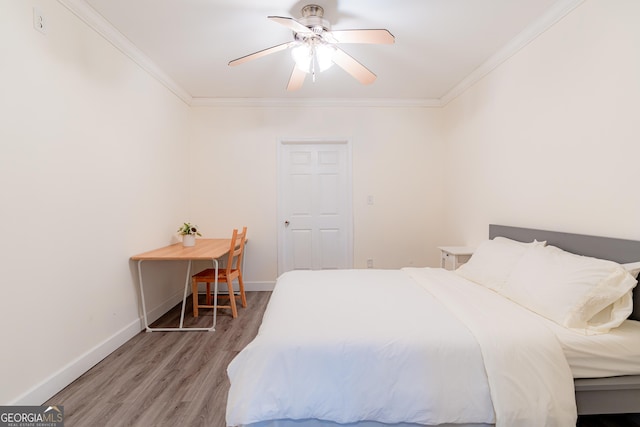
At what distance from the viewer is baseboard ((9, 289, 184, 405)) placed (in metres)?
1.70

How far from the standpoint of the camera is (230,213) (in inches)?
158

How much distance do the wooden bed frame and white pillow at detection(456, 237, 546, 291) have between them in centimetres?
18

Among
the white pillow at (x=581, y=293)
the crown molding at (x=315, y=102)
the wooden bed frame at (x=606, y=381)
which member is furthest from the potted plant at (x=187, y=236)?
the wooden bed frame at (x=606, y=381)

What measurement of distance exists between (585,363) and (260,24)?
2906 millimetres

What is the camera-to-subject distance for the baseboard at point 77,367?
170 centimetres

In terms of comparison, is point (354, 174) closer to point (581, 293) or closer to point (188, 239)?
point (188, 239)

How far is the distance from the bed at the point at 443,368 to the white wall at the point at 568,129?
1.37 feet

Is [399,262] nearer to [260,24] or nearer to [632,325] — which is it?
[632,325]

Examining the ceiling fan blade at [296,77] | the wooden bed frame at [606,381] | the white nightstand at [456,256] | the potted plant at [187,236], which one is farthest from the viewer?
the potted plant at [187,236]

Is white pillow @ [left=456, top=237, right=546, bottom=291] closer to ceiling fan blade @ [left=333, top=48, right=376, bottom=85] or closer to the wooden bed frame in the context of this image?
the wooden bed frame

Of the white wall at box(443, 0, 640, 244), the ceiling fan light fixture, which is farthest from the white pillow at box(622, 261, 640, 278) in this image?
the ceiling fan light fixture

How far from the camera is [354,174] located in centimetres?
405

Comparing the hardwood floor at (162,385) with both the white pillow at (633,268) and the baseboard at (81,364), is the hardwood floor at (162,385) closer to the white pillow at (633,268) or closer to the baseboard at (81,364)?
the baseboard at (81,364)

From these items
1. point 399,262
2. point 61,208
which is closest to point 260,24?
point 61,208
